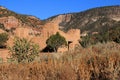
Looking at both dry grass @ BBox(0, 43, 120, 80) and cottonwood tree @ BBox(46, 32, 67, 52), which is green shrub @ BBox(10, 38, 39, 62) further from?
cottonwood tree @ BBox(46, 32, 67, 52)

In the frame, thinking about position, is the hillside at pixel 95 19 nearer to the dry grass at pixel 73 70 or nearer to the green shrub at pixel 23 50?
the green shrub at pixel 23 50

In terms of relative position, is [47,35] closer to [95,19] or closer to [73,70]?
[73,70]

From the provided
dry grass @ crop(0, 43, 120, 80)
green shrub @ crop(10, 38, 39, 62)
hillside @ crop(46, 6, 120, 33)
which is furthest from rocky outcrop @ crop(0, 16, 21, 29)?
dry grass @ crop(0, 43, 120, 80)

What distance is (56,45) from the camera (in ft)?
166

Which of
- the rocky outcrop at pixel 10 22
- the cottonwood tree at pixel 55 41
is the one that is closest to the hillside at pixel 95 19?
the rocky outcrop at pixel 10 22

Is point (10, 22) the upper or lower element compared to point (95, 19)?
lower

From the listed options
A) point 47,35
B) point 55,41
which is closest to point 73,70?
point 55,41

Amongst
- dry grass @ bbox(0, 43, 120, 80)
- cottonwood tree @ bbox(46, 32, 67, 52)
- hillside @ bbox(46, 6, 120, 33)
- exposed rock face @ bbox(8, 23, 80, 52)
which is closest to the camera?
dry grass @ bbox(0, 43, 120, 80)

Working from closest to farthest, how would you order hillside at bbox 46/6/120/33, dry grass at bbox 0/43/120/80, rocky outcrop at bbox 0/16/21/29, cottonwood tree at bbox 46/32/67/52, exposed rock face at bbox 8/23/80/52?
1. dry grass at bbox 0/43/120/80
2. cottonwood tree at bbox 46/32/67/52
3. exposed rock face at bbox 8/23/80/52
4. rocky outcrop at bbox 0/16/21/29
5. hillside at bbox 46/6/120/33

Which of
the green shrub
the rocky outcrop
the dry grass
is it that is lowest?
the dry grass

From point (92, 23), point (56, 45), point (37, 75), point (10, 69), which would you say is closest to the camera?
point (37, 75)

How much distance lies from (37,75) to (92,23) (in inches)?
4729

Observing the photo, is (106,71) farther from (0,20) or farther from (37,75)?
(0,20)

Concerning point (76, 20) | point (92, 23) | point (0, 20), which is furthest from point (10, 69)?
point (76, 20)
